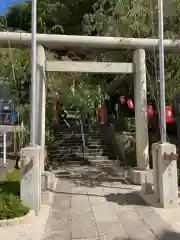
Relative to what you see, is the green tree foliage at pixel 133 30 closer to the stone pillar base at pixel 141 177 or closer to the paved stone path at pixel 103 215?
the stone pillar base at pixel 141 177

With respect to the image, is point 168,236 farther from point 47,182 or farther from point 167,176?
point 47,182

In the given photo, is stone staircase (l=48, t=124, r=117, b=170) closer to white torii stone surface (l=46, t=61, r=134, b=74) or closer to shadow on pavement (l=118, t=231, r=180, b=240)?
white torii stone surface (l=46, t=61, r=134, b=74)

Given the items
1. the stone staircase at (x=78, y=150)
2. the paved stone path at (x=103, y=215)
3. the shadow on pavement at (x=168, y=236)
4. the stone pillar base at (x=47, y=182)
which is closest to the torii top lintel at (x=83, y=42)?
the stone pillar base at (x=47, y=182)

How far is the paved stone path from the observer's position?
4.79m

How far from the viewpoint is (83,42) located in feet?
26.9

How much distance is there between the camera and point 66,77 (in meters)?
11.2

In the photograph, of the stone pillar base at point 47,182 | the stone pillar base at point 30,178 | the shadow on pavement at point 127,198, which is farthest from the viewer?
the stone pillar base at point 47,182

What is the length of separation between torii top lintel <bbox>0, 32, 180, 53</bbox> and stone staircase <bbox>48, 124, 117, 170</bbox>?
548 cm

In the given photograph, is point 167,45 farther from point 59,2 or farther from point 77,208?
point 59,2

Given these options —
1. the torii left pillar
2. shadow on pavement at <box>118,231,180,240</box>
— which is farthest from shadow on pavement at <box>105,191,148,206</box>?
the torii left pillar

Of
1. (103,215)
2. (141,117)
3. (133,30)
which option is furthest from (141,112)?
(103,215)

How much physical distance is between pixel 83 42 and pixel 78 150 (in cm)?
677

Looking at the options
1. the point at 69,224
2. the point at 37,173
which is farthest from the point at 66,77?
the point at 69,224

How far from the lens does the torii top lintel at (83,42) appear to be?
7.92 meters
